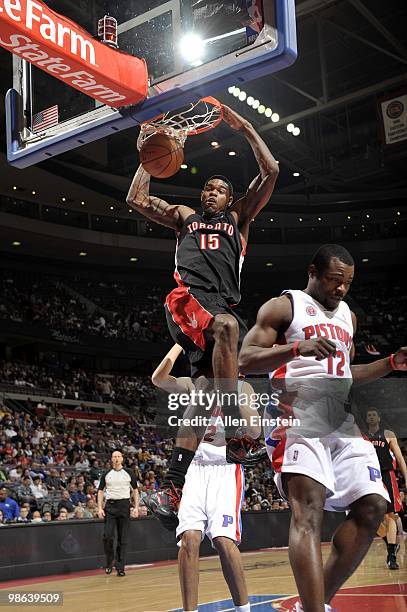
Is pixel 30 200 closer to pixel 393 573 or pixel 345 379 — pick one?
pixel 393 573

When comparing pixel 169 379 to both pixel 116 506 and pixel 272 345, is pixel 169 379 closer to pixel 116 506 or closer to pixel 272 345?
pixel 272 345

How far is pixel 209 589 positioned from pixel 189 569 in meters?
4.34

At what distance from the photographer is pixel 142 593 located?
816 centimetres

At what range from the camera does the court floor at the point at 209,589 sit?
22.1ft

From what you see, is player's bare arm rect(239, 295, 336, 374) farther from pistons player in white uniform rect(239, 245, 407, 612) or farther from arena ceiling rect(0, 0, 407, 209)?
arena ceiling rect(0, 0, 407, 209)

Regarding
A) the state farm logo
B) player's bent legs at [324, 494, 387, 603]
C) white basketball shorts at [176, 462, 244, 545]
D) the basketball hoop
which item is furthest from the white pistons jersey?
the state farm logo

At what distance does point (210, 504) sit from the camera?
4.63 metres

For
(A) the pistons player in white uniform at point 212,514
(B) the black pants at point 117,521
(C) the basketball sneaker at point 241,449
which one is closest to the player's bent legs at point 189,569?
(A) the pistons player in white uniform at point 212,514

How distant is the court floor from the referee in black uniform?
39 cm

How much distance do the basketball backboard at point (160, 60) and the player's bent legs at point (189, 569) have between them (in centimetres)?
268

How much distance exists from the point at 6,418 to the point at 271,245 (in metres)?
14.0

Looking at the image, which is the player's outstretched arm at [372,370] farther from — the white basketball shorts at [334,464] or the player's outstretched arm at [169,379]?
the player's outstretched arm at [169,379]

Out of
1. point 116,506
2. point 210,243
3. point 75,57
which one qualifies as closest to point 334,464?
point 210,243

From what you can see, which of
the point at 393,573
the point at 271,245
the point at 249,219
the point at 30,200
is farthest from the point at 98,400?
the point at 249,219
